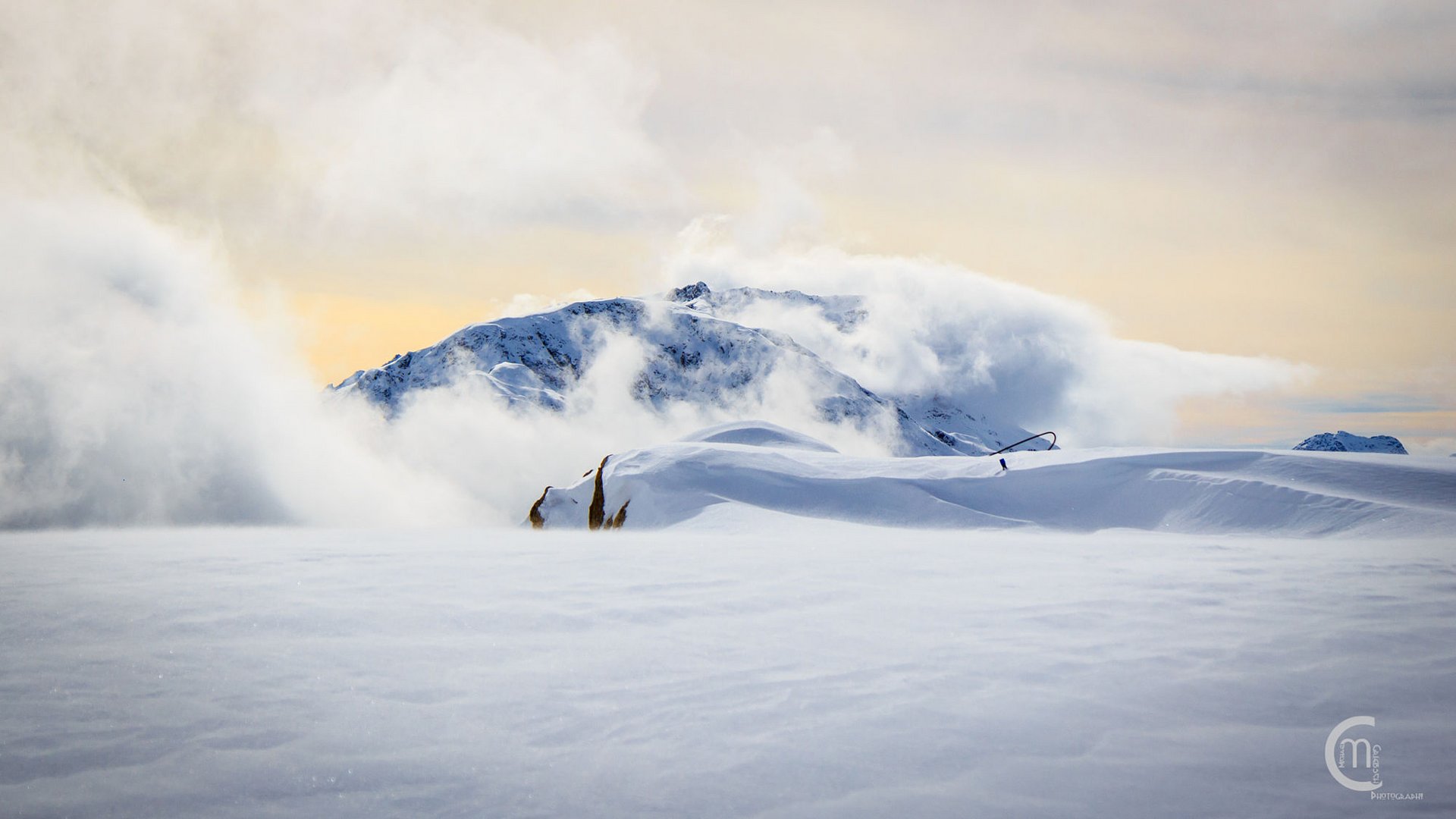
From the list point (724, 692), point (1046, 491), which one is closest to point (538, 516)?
point (1046, 491)

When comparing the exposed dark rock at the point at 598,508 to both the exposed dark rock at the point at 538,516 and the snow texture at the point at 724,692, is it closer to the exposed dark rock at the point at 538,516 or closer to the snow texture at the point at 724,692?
the exposed dark rock at the point at 538,516

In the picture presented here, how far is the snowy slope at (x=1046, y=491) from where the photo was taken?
1090 centimetres

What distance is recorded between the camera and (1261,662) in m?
3.88

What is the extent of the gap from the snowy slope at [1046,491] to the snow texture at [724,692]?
562cm

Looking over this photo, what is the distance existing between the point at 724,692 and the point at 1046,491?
454 inches

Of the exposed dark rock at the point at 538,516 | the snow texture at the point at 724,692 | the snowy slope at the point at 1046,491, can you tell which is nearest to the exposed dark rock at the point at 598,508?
the snowy slope at the point at 1046,491

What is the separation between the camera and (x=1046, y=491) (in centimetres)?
1360

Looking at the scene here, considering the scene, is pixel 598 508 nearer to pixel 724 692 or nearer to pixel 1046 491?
pixel 1046 491

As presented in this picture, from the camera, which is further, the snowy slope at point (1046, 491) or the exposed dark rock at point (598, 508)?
the exposed dark rock at point (598, 508)

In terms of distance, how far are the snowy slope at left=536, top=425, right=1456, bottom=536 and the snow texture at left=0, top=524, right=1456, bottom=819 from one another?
5.62m

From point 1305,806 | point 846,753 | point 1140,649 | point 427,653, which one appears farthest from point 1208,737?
point 427,653

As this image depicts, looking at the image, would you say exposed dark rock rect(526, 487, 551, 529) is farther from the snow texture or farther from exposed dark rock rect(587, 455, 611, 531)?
the snow texture

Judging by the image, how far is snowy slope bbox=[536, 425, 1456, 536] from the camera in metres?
10.9

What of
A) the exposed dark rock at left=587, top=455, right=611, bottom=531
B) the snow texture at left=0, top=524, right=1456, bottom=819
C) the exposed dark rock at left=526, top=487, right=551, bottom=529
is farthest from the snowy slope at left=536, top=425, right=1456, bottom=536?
the snow texture at left=0, top=524, right=1456, bottom=819
